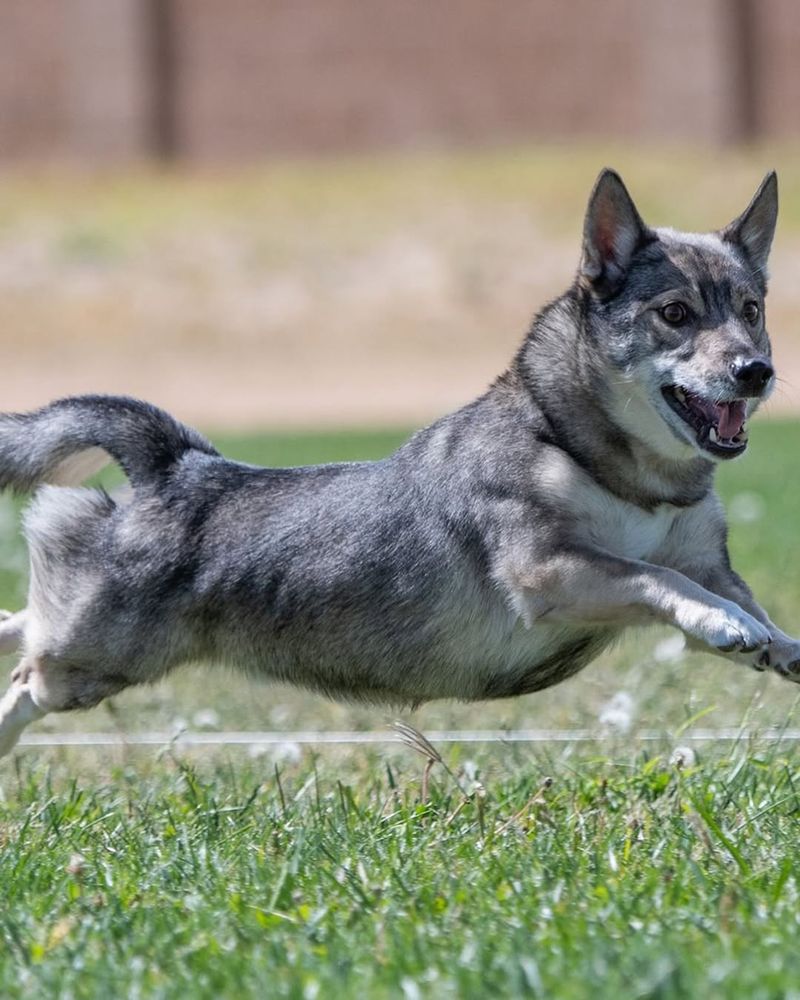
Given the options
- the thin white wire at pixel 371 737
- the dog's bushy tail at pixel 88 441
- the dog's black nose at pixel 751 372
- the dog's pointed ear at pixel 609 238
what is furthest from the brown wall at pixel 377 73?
the dog's black nose at pixel 751 372

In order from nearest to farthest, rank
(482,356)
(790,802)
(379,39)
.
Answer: (790,802) → (482,356) → (379,39)

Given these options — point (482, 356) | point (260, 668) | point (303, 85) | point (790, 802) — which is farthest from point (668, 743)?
point (303, 85)

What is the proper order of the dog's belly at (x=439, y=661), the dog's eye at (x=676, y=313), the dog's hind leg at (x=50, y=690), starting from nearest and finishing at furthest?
1. the dog's eye at (x=676, y=313)
2. the dog's belly at (x=439, y=661)
3. the dog's hind leg at (x=50, y=690)

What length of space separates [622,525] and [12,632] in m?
1.98

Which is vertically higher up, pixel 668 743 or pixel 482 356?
pixel 668 743

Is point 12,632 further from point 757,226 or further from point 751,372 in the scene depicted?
point 757,226

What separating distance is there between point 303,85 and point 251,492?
2977 cm

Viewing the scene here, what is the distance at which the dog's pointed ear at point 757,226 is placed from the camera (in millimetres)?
5211

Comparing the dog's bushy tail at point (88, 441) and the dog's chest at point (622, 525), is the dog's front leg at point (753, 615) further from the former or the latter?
the dog's bushy tail at point (88, 441)

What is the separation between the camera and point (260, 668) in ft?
17.4

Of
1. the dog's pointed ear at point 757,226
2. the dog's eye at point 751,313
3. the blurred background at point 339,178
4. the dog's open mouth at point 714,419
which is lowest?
the blurred background at point 339,178

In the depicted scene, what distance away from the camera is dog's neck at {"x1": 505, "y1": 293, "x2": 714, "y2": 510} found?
491 cm

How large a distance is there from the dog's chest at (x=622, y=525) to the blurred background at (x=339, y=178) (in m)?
12.4

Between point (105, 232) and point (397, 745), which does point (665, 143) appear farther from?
point (397, 745)
